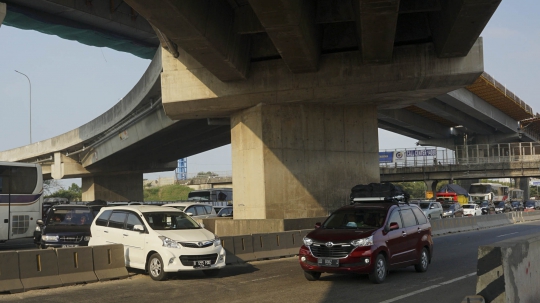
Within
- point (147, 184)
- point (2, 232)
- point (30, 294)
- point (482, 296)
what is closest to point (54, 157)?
point (2, 232)

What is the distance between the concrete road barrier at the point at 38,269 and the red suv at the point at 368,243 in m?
5.29

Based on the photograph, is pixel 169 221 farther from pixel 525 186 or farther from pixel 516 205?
pixel 525 186

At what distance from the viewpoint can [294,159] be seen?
2519 cm

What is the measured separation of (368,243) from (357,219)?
132 cm

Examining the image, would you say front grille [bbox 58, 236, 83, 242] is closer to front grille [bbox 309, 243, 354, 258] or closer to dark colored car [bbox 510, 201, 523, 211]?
front grille [bbox 309, 243, 354, 258]

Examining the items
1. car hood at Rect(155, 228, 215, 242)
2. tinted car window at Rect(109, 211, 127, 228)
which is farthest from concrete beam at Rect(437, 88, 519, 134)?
tinted car window at Rect(109, 211, 127, 228)

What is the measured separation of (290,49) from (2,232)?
12212mm

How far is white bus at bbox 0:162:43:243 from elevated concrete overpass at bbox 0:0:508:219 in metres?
5.88

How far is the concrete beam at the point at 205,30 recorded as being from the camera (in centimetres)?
1484

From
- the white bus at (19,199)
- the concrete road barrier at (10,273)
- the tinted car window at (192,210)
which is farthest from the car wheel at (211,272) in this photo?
the tinted car window at (192,210)

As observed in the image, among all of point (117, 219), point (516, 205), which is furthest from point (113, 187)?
point (117, 219)

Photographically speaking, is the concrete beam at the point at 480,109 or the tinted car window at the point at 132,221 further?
the concrete beam at the point at 480,109

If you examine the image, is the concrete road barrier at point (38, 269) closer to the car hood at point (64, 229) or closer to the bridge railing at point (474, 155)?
the car hood at point (64, 229)

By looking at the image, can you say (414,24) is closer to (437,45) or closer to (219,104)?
(437,45)
